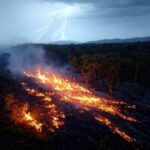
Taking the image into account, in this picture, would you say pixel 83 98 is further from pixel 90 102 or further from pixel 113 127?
pixel 113 127

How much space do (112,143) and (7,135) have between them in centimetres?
1301

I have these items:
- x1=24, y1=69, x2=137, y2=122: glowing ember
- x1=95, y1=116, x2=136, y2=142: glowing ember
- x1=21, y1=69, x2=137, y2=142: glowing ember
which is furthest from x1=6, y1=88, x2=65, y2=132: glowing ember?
x1=95, y1=116, x2=136, y2=142: glowing ember

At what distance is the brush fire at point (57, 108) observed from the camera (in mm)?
39156

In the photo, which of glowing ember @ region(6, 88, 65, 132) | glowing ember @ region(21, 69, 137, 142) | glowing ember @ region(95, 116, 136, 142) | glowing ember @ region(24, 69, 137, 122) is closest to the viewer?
glowing ember @ region(95, 116, 136, 142)

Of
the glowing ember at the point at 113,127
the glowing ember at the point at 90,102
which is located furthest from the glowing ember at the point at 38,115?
the glowing ember at the point at 113,127

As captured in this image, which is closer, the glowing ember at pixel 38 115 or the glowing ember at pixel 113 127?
the glowing ember at pixel 113 127

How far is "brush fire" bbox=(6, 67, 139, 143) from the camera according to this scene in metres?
39.2

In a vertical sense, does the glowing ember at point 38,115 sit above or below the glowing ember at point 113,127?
above

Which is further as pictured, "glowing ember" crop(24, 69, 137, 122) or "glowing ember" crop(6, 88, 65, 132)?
"glowing ember" crop(24, 69, 137, 122)

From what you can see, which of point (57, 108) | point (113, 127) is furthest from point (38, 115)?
point (113, 127)

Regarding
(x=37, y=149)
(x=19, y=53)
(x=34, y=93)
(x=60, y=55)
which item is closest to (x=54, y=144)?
(x=37, y=149)

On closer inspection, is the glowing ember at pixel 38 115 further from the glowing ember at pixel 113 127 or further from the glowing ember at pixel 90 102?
the glowing ember at pixel 113 127

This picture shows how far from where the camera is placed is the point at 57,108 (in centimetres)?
4731

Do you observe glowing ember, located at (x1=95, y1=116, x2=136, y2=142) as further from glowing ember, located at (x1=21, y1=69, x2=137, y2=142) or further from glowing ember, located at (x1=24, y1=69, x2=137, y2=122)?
glowing ember, located at (x1=24, y1=69, x2=137, y2=122)
